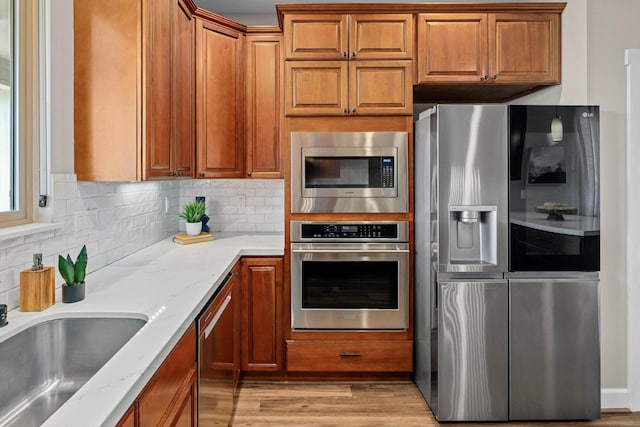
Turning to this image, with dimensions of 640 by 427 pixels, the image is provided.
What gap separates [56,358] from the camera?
4.83 feet

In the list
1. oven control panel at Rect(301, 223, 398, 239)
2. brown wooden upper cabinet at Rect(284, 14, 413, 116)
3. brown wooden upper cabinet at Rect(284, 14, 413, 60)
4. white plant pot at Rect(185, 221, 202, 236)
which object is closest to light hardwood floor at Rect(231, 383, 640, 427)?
oven control panel at Rect(301, 223, 398, 239)

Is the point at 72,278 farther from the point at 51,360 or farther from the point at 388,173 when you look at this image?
the point at 388,173

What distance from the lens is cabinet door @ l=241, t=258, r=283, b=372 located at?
2920mm

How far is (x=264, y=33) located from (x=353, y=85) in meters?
0.84

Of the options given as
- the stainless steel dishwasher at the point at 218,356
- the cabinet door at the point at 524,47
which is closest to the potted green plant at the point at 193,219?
the stainless steel dishwasher at the point at 218,356

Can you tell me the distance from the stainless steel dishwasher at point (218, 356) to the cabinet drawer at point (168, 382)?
0.46 feet

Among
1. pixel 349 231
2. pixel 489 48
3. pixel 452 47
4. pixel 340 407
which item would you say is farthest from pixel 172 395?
pixel 489 48

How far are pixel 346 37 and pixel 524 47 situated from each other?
3.63ft

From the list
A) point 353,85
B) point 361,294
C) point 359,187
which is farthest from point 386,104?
point 361,294

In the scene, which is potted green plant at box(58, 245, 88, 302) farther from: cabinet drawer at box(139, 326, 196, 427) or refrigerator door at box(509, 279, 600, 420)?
refrigerator door at box(509, 279, 600, 420)

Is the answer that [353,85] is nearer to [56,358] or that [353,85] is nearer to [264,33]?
[264,33]

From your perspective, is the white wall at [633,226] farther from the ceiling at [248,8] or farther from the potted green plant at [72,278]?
the potted green plant at [72,278]

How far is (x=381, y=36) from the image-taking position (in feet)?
9.39

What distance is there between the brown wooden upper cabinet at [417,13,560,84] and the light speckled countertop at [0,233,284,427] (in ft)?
5.12
